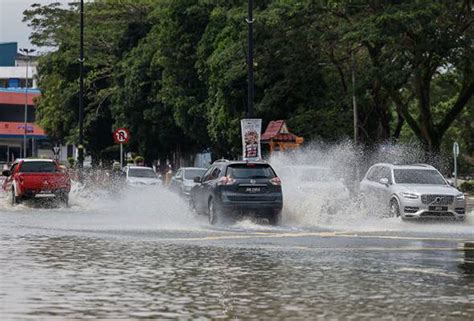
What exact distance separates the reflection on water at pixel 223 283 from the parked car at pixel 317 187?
1040cm

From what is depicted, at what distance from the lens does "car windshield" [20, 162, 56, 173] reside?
123 ft

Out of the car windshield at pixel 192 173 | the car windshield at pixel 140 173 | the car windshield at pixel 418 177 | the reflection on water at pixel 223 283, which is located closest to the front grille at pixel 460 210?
the car windshield at pixel 418 177

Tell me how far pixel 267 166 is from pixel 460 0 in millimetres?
16737

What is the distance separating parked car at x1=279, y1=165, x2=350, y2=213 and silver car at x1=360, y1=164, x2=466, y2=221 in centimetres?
85

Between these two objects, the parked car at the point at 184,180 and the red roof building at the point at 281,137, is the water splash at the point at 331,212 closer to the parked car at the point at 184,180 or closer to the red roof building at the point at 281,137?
the red roof building at the point at 281,137

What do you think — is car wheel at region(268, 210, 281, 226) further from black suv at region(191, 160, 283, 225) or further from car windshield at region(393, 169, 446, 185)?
car windshield at region(393, 169, 446, 185)

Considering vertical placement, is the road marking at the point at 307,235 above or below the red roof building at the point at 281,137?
below

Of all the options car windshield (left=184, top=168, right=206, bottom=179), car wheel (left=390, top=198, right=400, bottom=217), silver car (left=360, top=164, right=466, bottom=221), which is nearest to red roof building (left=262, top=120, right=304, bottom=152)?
car windshield (left=184, top=168, right=206, bottom=179)

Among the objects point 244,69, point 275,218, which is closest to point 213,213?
point 275,218

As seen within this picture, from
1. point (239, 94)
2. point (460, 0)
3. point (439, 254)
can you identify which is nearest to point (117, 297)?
point (439, 254)

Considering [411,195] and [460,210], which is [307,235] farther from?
[460,210]

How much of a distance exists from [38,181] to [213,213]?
36.8ft

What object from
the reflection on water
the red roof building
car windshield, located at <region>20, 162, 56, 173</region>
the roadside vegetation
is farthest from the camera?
the roadside vegetation

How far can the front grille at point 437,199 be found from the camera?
27422 millimetres
